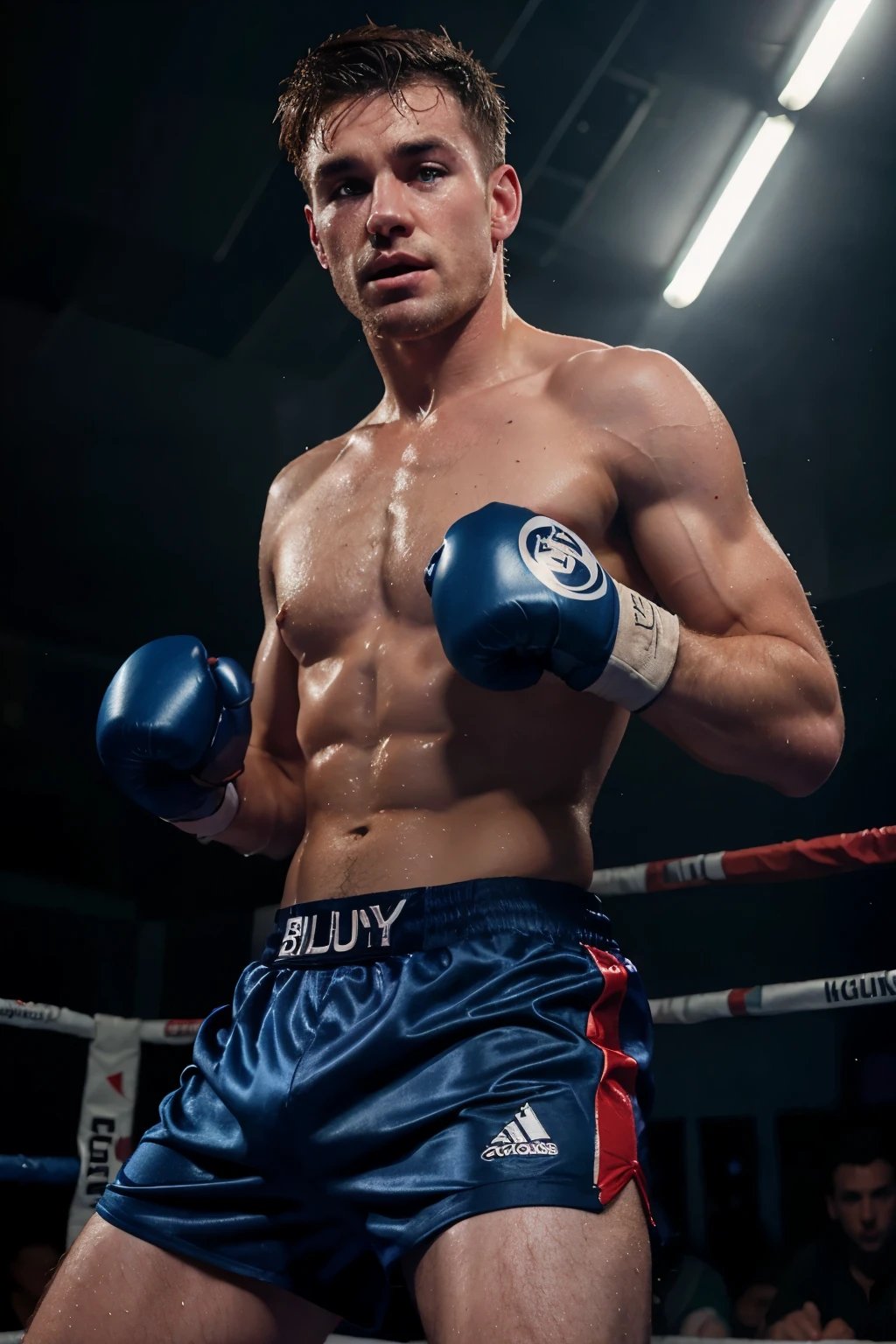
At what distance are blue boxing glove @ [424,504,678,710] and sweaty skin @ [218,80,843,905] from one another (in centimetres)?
6

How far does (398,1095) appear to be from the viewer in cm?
118

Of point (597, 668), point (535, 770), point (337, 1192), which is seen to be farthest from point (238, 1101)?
point (597, 668)

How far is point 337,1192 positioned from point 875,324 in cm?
274

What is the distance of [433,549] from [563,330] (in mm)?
2161

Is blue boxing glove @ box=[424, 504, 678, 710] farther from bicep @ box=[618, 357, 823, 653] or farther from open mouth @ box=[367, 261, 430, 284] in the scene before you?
open mouth @ box=[367, 261, 430, 284]

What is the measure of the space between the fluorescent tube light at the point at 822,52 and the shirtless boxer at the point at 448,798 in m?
1.80

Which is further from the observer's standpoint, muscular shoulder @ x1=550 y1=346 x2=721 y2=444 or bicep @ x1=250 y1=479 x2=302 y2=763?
bicep @ x1=250 y1=479 x2=302 y2=763

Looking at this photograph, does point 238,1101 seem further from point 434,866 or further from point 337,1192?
point 434,866

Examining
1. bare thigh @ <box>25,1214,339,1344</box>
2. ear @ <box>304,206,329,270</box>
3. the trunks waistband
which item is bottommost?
bare thigh @ <box>25,1214,339,1344</box>

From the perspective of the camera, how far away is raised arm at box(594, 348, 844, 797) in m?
1.27

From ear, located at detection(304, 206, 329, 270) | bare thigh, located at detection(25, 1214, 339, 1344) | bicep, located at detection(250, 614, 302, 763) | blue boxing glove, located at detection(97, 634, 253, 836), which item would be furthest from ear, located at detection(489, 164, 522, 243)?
bare thigh, located at detection(25, 1214, 339, 1344)

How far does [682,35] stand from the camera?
10.3 feet

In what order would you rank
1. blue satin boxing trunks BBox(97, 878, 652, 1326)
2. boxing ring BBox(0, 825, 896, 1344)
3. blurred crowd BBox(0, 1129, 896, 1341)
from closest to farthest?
blue satin boxing trunks BBox(97, 878, 652, 1326), boxing ring BBox(0, 825, 896, 1344), blurred crowd BBox(0, 1129, 896, 1341)

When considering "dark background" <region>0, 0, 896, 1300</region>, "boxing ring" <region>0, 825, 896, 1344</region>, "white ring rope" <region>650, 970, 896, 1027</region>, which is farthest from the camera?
"dark background" <region>0, 0, 896, 1300</region>
